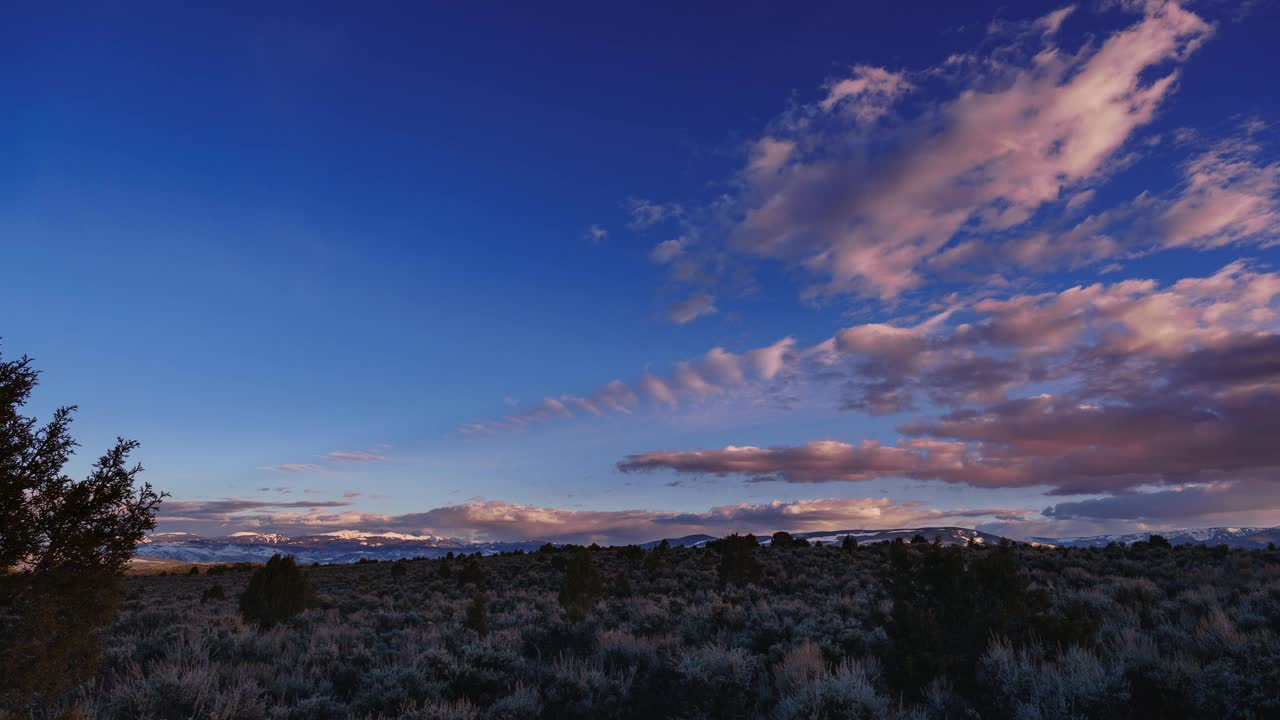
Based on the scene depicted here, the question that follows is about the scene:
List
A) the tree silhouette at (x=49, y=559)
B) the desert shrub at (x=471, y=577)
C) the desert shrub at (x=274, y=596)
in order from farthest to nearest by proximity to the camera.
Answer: the desert shrub at (x=471, y=577)
the desert shrub at (x=274, y=596)
the tree silhouette at (x=49, y=559)

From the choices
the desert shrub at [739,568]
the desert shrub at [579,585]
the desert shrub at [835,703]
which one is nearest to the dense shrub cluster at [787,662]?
the desert shrub at [835,703]

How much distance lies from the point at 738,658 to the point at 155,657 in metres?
12.6

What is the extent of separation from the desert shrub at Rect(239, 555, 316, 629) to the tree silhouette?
46.7 ft

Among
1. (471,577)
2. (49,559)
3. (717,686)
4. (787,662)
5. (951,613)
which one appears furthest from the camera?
(471,577)

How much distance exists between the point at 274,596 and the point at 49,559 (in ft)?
52.5

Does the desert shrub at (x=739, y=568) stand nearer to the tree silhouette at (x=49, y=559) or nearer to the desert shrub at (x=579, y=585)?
the desert shrub at (x=579, y=585)

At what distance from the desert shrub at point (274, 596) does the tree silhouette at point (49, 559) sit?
14.2 meters

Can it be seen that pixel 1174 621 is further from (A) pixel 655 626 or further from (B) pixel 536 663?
(B) pixel 536 663

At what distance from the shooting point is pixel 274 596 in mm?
20656

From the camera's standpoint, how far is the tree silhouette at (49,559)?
6598 millimetres

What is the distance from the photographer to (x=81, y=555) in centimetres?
715

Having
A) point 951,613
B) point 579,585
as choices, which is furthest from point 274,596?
point 951,613

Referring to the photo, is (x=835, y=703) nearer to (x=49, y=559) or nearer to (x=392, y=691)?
A: (x=392, y=691)

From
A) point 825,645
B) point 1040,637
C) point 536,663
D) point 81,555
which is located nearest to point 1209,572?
point 1040,637
